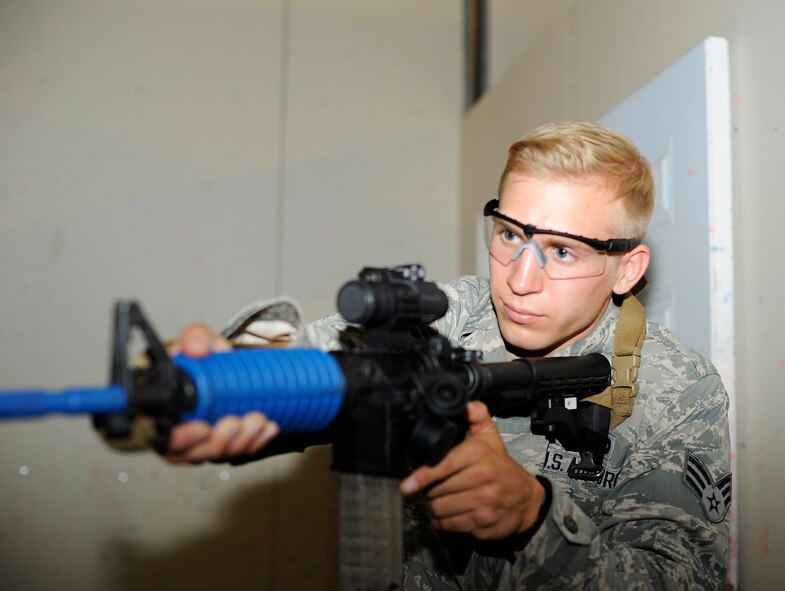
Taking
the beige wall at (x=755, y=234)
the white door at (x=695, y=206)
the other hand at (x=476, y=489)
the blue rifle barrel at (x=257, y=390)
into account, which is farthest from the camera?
the white door at (x=695, y=206)

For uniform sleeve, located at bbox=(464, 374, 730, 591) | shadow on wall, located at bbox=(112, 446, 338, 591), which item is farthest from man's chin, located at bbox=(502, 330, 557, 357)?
shadow on wall, located at bbox=(112, 446, 338, 591)

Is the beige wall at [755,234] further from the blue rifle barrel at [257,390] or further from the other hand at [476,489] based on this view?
the blue rifle barrel at [257,390]

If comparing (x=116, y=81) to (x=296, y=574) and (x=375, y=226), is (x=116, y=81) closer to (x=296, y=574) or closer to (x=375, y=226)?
(x=375, y=226)

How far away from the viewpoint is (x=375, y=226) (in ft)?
10.4

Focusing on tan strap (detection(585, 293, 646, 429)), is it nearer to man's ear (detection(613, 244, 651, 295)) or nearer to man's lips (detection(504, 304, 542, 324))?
man's ear (detection(613, 244, 651, 295))

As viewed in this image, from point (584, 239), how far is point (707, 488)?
1.50 ft

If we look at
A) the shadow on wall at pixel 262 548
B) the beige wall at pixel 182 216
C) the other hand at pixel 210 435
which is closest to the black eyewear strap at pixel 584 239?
the other hand at pixel 210 435

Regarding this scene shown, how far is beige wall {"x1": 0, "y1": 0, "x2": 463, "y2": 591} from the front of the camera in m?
2.66

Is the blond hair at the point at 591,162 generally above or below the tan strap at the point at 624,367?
above

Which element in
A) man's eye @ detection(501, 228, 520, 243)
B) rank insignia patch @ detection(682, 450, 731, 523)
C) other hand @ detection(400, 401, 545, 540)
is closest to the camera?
other hand @ detection(400, 401, 545, 540)

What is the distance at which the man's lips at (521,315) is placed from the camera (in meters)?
1.33

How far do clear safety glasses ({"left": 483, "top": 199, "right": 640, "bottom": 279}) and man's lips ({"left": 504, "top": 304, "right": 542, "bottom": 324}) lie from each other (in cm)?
7

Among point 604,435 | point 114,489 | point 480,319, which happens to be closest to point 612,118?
point 480,319

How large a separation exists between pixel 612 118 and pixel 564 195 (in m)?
0.93
